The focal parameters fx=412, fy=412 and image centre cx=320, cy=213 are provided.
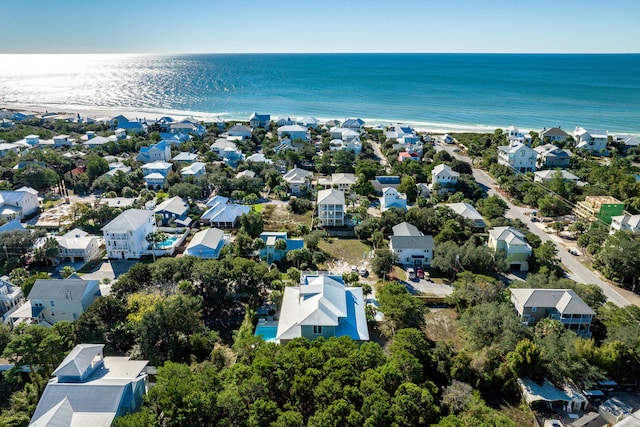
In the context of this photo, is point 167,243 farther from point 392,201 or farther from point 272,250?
point 392,201

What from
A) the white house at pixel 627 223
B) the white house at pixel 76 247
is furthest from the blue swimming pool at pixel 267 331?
the white house at pixel 627 223

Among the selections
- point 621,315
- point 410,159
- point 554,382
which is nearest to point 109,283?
point 554,382

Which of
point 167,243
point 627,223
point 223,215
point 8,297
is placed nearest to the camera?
point 8,297

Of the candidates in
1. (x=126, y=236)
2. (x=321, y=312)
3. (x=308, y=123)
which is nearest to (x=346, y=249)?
(x=321, y=312)

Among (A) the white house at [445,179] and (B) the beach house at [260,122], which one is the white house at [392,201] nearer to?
(A) the white house at [445,179]

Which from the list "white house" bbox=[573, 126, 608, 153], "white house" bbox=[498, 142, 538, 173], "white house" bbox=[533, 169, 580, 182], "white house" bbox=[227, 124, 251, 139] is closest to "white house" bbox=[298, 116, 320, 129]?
"white house" bbox=[227, 124, 251, 139]

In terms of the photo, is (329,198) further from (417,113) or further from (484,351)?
(417,113)

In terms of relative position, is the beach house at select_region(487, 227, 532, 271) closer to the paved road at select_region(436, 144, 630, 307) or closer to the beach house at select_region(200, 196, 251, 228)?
the paved road at select_region(436, 144, 630, 307)
